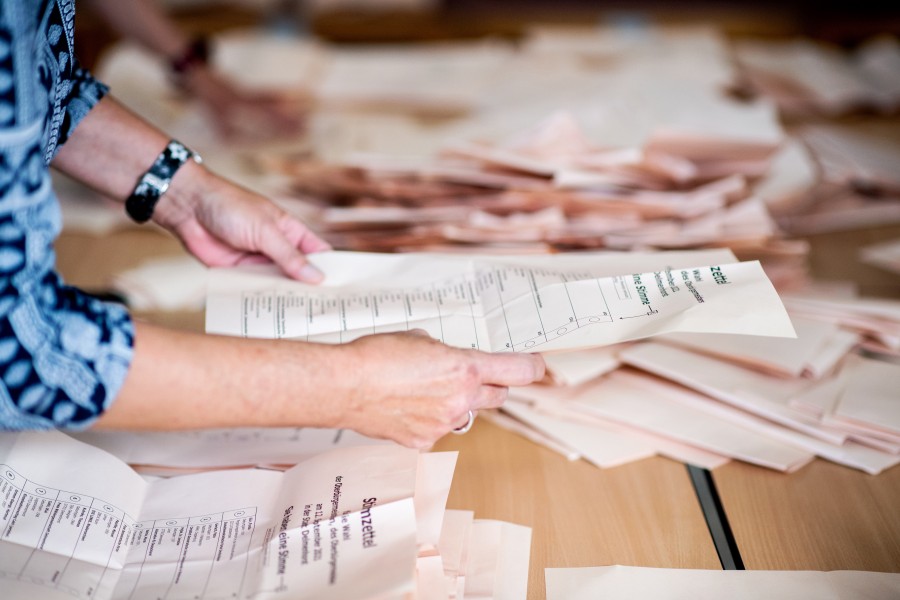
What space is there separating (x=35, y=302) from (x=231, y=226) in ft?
1.30

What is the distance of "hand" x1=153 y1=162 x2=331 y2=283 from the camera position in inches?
38.7

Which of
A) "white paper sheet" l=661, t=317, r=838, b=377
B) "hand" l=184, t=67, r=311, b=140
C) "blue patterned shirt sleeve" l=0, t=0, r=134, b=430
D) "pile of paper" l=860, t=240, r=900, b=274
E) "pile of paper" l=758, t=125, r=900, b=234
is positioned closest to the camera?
"blue patterned shirt sleeve" l=0, t=0, r=134, b=430

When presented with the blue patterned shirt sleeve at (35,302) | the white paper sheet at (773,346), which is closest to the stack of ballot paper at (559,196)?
the white paper sheet at (773,346)

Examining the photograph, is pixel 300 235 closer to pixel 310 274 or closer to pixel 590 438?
pixel 310 274

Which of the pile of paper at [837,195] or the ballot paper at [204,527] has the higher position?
the pile of paper at [837,195]

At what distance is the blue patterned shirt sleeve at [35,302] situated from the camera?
1.89 ft

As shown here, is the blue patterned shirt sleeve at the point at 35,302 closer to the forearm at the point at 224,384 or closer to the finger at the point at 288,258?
the forearm at the point at 224,384

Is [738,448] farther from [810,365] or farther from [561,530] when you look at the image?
[561,530]

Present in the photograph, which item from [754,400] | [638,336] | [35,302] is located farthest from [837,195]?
[35,302]

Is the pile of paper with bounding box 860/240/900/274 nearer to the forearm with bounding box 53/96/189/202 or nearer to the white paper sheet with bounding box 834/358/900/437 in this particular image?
the white paper sheet with bounding box 834/358/900/437

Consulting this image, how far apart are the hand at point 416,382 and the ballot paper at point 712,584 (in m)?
0.21

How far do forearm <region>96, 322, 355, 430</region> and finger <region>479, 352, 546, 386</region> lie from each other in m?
0.13

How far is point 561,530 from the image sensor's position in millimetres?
887

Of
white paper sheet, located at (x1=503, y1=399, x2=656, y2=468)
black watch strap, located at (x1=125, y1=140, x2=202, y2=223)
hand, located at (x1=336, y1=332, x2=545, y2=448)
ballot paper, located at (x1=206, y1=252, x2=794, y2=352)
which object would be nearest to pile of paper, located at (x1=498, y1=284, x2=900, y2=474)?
white paper sheet, located at (x1=503, y1=399, x2=656, y2=468)
